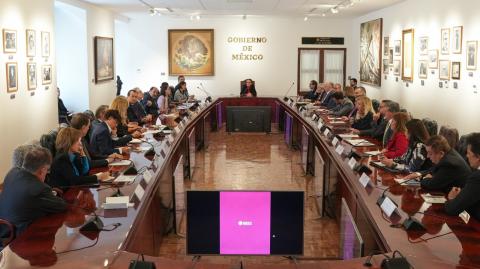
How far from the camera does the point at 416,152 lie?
532cm

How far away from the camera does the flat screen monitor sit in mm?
2996

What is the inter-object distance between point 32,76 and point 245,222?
7.46 metres

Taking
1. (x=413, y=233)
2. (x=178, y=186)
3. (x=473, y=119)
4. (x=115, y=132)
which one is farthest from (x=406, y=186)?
(x=473, y=119)

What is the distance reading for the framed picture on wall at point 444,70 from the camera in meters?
10.1

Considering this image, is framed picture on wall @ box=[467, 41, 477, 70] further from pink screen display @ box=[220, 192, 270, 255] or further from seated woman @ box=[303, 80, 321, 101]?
pink screen display @ box=[220, 192, 270, 255]

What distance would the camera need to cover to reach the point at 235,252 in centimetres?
306

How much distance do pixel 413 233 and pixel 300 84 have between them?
15020mm

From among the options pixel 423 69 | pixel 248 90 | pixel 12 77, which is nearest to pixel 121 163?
pixel 12 77

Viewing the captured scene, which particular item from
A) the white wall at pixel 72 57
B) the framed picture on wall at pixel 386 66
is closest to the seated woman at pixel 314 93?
the framed picture on wall at pixel 386 66

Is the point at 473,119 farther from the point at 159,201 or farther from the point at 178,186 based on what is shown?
the point at 159,201

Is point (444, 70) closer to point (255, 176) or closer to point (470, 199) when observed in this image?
point (255, 176)

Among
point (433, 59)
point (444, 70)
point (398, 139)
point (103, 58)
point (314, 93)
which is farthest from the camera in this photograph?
point (314, 93)

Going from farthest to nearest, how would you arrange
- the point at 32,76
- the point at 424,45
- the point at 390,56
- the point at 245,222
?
1. the point at 390,56
2. the point at 424,45
3. the point at 32,76
4. the point at 245,222

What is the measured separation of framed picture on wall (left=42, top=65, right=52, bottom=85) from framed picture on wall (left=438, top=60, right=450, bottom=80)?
6.90 metres
